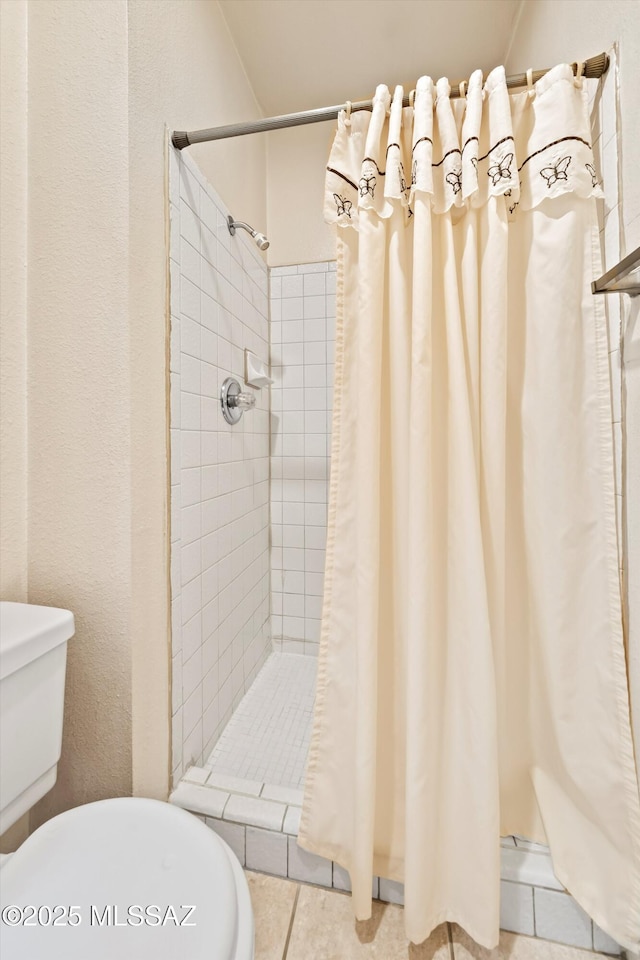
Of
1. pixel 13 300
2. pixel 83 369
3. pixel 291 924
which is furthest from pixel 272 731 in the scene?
A: pixel 13 300

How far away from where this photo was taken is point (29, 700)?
→ 0.76 meters

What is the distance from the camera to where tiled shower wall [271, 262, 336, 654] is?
1891 millimetres

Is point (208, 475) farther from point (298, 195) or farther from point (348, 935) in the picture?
point (298, 195)

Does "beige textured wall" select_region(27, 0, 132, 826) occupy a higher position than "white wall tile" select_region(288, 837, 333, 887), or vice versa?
"beige textured wall" select_region(27, 0, 132, 826)

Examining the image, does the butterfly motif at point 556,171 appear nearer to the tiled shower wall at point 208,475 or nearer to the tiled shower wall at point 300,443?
the tiled shower wall at point 208,475

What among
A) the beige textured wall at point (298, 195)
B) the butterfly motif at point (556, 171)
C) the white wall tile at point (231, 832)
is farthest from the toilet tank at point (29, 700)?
the beige textured wall at point (298, 195)

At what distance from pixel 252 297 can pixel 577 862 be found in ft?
6.22

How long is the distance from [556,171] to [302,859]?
1560mm

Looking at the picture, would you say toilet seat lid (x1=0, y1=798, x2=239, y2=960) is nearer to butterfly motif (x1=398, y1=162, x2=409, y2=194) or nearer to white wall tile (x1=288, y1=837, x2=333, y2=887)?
white wall tile (x1=288, y1=837, x2=333, y2=887)

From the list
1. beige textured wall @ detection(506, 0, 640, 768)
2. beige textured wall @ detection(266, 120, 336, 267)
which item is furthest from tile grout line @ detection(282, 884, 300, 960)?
beige textured wall @ detection(266, 120, 336, 267)

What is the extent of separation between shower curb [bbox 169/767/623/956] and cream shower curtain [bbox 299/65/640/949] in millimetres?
53

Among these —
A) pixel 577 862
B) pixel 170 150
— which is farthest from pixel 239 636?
pixel 170 150

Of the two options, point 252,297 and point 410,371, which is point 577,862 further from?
point 252,297

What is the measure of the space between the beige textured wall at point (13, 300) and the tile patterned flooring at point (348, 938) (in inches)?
35.2
